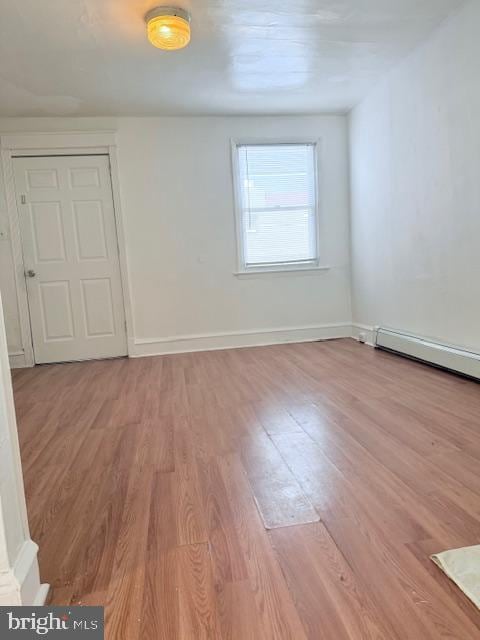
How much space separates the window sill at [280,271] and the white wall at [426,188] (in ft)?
1.78

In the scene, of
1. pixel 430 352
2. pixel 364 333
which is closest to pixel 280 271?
pixel 364 333

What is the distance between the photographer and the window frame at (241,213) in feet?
15.5

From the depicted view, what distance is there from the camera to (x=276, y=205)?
485 cm

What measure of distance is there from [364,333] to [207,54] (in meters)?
3.06

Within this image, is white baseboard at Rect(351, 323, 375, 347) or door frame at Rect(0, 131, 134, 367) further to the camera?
white baseboard at Rect(351, 323, 375, 347)

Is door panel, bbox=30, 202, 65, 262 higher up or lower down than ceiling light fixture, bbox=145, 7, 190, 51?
lower down

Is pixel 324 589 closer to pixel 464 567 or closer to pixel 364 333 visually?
pixel 464 567

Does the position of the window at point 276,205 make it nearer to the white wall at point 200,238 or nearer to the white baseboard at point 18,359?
the white wall at point 200,238

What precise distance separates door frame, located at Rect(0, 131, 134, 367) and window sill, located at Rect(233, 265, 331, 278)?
4.20 ft

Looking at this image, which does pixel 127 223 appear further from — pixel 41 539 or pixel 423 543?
pixel 423 543

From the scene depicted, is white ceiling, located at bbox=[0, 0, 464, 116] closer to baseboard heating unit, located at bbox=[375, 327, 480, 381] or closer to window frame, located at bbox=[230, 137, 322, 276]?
window frame, located at bbox=[230, 137, 322, 276]

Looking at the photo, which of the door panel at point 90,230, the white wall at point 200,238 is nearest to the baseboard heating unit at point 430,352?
the white wall at point 200,238

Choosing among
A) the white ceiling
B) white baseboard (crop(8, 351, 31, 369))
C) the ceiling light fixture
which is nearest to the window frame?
the white ceiling

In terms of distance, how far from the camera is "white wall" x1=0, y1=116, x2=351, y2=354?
4.58 m
